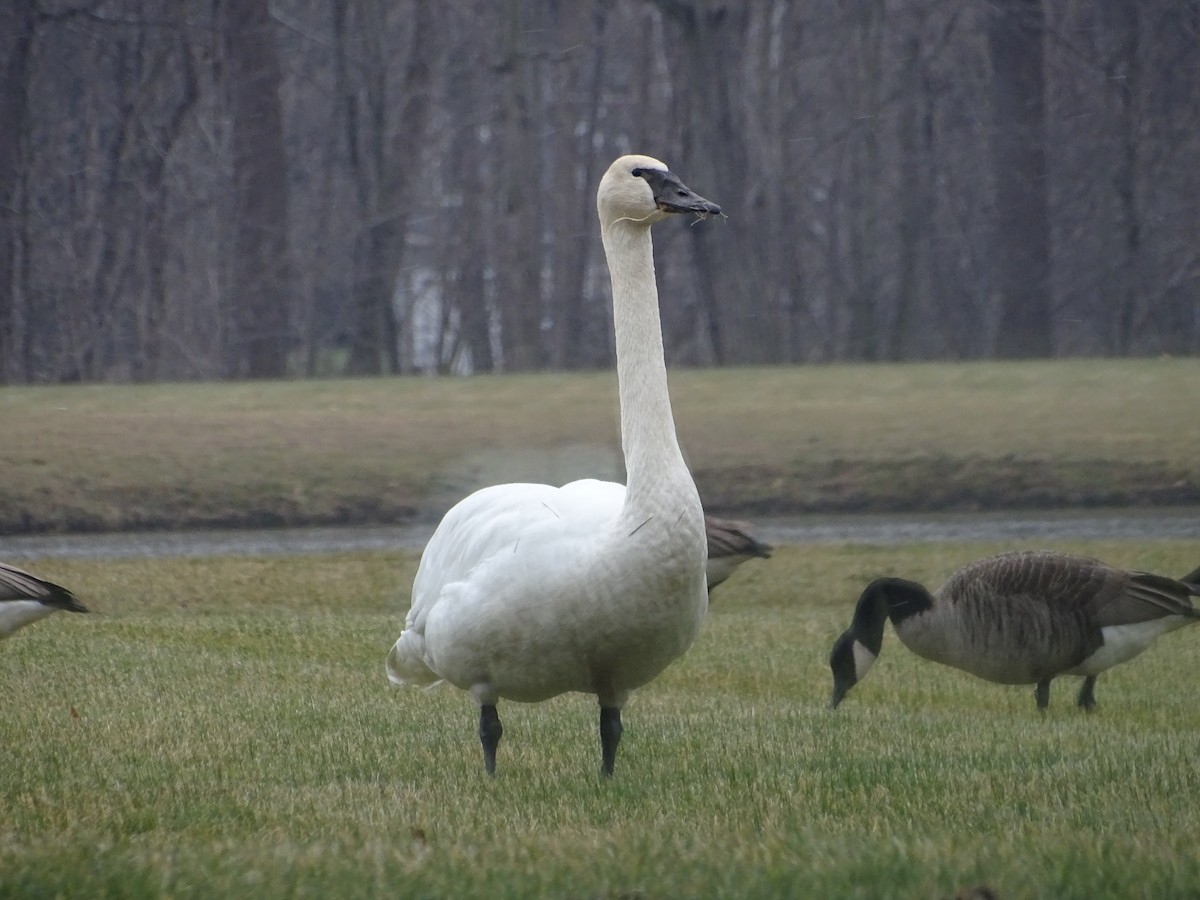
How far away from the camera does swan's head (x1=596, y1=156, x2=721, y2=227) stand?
5492 mm

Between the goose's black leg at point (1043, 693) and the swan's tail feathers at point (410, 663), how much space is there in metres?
3.24

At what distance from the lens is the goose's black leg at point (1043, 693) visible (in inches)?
326

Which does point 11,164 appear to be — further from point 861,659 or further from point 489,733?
point 489,733

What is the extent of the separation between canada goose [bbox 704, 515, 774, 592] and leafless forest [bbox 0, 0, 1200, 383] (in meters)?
15.2

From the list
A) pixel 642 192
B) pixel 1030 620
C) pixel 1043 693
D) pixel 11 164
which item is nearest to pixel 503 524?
pixel 642 192

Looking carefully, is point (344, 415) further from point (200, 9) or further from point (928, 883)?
point (928, 883)

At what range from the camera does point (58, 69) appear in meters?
25.3

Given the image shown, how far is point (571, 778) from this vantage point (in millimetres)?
5703

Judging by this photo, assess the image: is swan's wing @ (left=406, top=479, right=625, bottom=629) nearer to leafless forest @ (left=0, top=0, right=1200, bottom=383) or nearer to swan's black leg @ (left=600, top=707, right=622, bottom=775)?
swan's black leg @ (left=600, top=707, right=622, bottom=775)

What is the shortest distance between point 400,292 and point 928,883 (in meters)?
30.9

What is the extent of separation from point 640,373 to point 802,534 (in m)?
10.4

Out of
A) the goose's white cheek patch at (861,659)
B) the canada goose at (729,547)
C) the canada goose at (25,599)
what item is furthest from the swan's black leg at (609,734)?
the canada goose at (729,547)

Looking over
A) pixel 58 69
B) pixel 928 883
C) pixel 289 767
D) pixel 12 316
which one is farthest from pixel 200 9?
pixel 928 883

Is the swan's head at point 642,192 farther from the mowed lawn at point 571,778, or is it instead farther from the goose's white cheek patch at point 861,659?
the goose's white cheek patch at point 861,659
